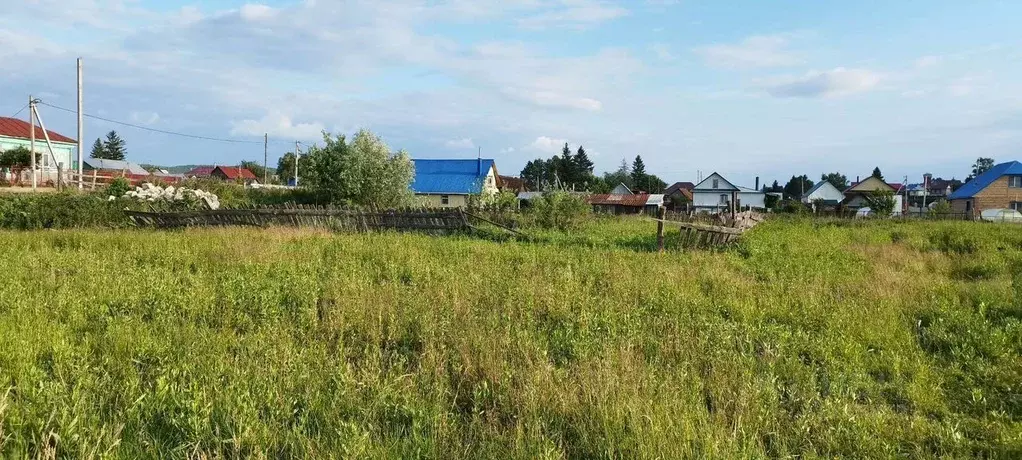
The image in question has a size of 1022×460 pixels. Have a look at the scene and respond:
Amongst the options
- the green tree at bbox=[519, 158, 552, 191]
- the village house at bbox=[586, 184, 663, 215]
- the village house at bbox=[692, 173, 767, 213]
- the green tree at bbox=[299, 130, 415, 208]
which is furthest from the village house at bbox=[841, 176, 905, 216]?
the green tree at bbox=[299, 130, 415, 208]

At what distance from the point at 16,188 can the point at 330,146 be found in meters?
12.0

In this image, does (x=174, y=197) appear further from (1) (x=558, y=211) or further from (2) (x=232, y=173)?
(2) (x=232, y=173)

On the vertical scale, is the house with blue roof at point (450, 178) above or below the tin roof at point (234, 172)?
below

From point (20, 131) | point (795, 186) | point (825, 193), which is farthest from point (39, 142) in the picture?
point (795, 186)

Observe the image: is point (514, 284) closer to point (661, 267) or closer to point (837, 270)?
point (661, 267)

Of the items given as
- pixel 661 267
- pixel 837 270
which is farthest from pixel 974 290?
pixel 661 267

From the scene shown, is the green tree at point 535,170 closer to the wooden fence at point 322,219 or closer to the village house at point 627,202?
the village house at point 627,202

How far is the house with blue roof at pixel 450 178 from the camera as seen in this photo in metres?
44.9

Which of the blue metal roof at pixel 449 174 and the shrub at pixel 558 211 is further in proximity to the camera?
the blue metal roof at pixel 449 174

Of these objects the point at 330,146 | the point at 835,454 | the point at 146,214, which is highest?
the point at 330,146

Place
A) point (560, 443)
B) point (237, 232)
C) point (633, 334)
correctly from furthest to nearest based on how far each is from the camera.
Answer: point (237, 232), point (633, 334), point (560, 443)

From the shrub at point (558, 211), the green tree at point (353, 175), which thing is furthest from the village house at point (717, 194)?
the shrub at point (558, 211)

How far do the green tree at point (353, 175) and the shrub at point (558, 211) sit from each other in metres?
10.4

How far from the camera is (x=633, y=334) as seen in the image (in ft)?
16.5
